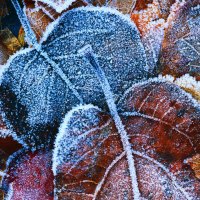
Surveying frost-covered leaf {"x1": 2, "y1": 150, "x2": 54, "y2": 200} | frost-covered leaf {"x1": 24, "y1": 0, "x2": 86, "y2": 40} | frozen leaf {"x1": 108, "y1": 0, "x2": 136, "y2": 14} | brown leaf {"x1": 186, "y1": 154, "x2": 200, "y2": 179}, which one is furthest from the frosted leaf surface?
brown leaf {"x1": 186, "y1": 154, "x2": 200, "y2": 179}

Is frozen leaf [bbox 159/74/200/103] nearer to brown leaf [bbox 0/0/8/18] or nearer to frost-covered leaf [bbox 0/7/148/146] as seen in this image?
frost-covered leaf [bbox 0/7/148/146]

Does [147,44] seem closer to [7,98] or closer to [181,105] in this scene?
[181,105]

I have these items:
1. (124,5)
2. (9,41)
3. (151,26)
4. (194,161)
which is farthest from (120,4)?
(194,161)

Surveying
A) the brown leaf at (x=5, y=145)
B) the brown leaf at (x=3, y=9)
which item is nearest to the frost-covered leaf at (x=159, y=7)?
the brown leaf at (x=3, y=9)

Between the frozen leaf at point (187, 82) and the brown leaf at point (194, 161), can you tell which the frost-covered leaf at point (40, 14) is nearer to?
the frozen leaf at point (187, 82)

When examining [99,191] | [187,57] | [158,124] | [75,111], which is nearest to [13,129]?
[75,111]
